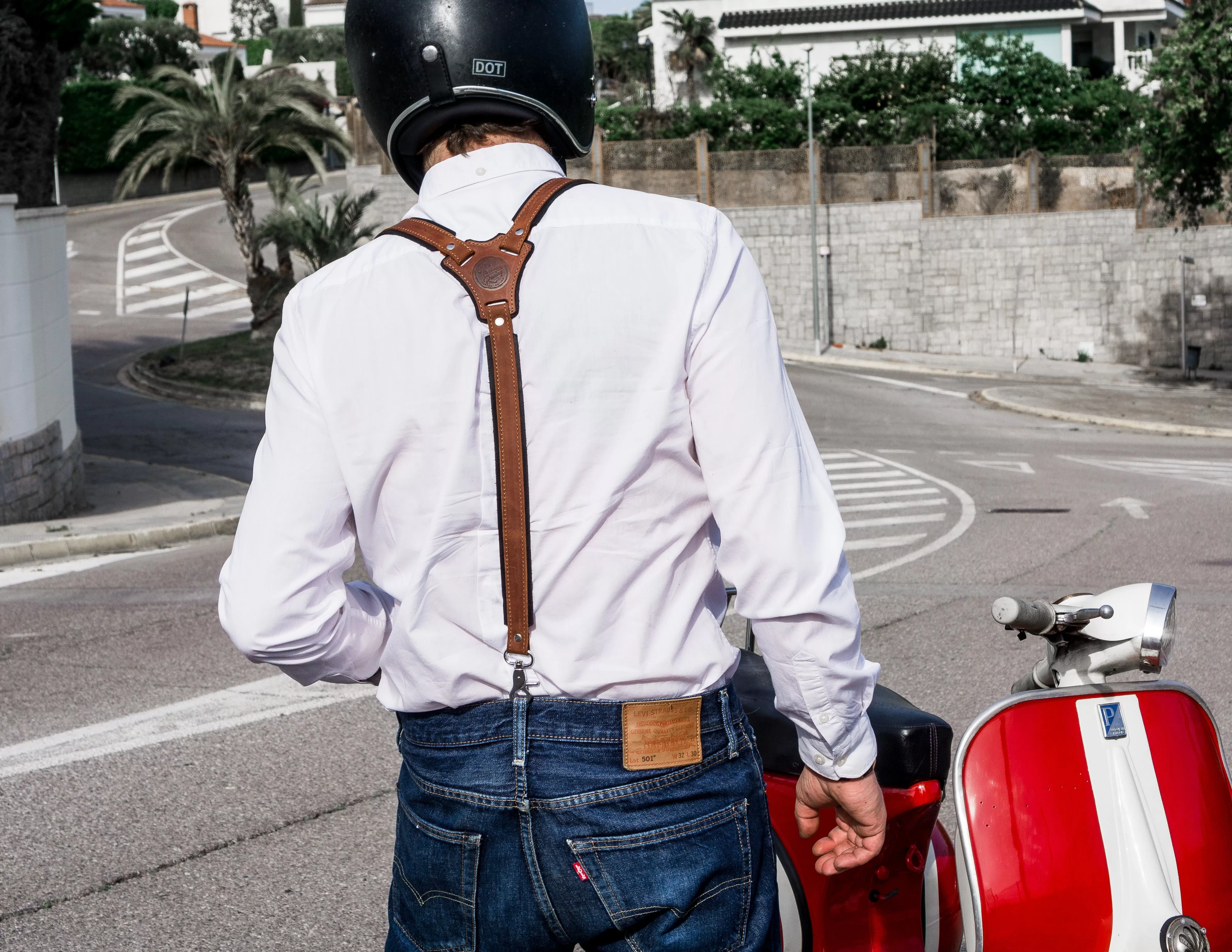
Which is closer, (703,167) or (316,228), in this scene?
(316,228)

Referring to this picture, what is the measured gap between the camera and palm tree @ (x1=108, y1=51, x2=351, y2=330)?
30391mm

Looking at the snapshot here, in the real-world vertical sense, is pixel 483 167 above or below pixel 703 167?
below

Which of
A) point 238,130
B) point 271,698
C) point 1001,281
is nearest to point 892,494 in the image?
point 271,698

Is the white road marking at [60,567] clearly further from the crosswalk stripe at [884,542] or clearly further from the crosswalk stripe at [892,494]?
the crosswalk stripe at [892,494]

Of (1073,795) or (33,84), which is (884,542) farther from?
(33,84)

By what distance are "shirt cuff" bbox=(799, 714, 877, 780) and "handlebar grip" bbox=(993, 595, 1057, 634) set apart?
0.51 metres

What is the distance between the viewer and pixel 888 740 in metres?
2.70

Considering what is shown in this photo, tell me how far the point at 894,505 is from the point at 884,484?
1.59 metres

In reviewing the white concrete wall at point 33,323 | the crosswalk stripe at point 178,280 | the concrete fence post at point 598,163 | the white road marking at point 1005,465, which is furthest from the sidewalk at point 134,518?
the crosswalk stripe at point 178,280

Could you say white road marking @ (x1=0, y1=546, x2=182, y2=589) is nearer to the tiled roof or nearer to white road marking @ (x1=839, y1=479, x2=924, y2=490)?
white road marking @ (x1=839, y1=479, x2=924, y2=490)

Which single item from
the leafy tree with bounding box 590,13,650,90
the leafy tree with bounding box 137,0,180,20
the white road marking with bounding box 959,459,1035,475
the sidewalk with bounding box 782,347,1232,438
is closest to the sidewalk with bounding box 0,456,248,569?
the white road marking with bounding box 959,459,1035,475

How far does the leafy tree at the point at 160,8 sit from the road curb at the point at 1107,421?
274 feet

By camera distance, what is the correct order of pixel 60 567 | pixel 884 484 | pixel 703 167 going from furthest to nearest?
pixel 703 167
pixel 884 484
pixel 60 567

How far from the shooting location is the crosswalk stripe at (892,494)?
13.4 metres
